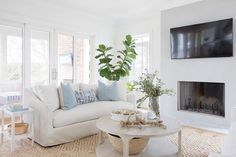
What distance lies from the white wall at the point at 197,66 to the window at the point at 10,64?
10.4 ft

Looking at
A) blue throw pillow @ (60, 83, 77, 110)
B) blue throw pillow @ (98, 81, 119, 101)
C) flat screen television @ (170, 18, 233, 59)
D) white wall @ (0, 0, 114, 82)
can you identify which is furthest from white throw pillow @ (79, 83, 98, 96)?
flat screen television @ (170, 18, 233, 59)

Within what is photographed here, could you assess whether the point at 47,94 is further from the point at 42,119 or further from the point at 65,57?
the point at 65,57

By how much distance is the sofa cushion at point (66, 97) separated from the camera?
3283 mm

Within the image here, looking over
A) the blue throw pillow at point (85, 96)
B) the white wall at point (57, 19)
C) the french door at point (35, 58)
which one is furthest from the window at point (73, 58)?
the blue throw pillow at point (85, 96)

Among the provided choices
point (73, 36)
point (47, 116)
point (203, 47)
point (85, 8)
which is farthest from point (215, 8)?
point (47, 116)

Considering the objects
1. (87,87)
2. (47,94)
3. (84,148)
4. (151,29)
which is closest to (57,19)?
(87,87)

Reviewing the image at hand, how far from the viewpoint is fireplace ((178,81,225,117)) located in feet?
13.0

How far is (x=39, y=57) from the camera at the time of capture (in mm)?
4410

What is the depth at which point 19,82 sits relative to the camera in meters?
4.09

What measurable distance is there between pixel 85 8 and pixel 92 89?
6.98 ft

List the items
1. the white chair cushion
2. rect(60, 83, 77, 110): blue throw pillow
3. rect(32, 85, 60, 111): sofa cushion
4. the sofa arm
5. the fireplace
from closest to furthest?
the white chair cushion
the sofa arm
rect(32, 85, 60, 111): sofa cushion
rect(60, 83, 77, 110): blue throw pillow
the fireplace

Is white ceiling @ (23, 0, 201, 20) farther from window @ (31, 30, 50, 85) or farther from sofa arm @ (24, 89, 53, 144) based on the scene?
sofa arm @ (24, 89, 53, 144)

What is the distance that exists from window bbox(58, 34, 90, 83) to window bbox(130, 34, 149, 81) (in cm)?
143

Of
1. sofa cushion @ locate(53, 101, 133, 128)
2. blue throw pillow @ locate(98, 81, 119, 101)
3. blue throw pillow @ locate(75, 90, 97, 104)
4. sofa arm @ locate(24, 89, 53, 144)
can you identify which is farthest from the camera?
blue throw pillow @ locate(98, 81, 119, 101)
